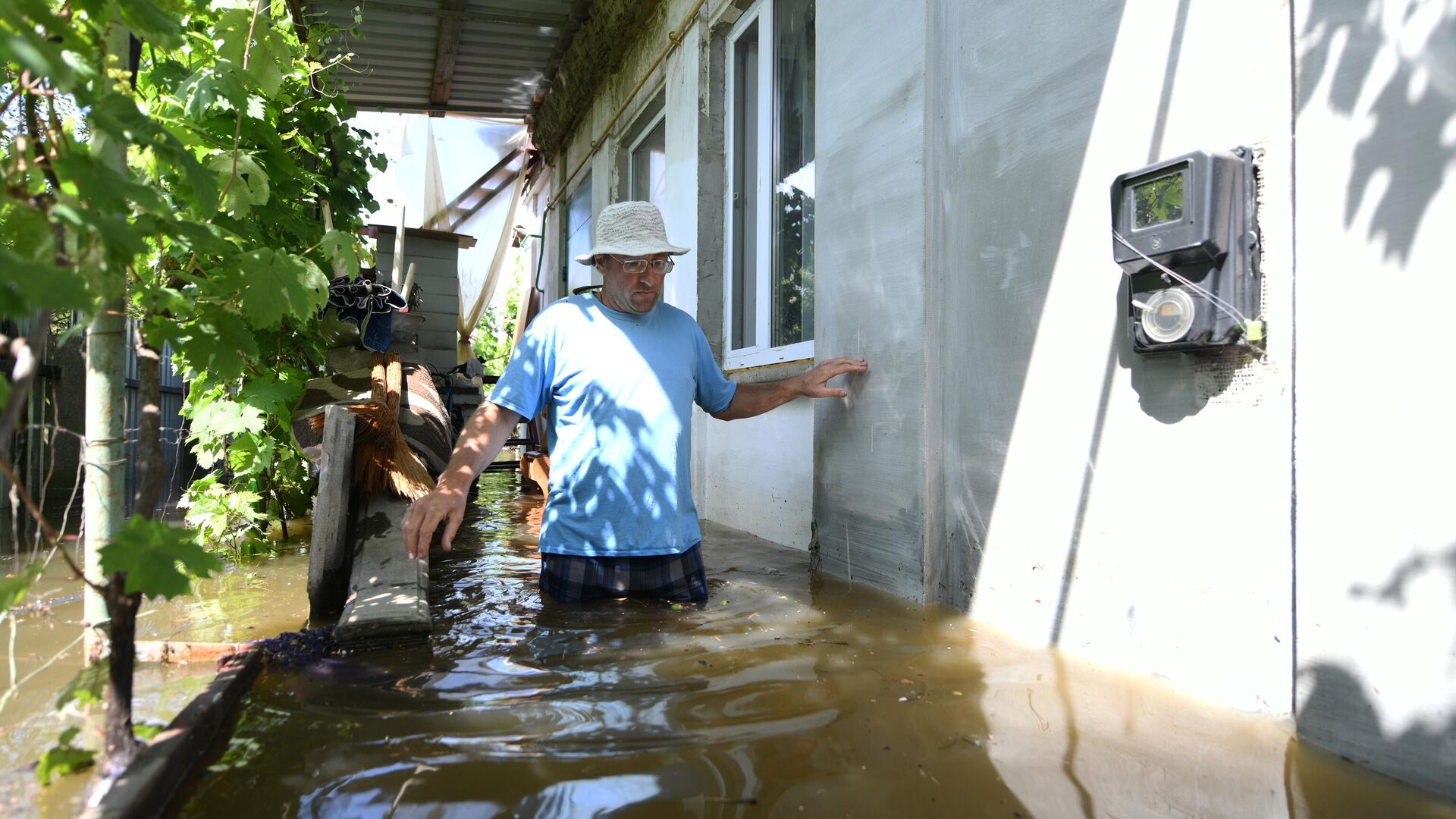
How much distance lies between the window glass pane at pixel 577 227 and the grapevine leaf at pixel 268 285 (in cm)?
782

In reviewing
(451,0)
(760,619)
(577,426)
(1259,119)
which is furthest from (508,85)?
(1259,119)

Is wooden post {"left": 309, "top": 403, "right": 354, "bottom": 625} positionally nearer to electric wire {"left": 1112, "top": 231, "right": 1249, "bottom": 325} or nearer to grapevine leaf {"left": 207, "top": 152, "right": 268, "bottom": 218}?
grapevine leaf {"left": 207, "top": 152, "right": 268, "bottom": 218}

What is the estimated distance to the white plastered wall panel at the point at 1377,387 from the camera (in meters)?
1.66

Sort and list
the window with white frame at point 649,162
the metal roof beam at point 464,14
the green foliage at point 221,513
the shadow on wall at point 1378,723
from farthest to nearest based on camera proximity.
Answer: the metal roof beam at point 464,14 < the window with white frame at point 649,162 < the green foliage at point 221,513 < the shadow on wall at point 1378,723

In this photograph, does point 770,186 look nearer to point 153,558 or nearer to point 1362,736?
point 1362,736

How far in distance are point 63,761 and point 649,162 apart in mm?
6959

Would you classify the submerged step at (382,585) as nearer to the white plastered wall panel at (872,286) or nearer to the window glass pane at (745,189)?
the white plastered wall panel at (872,286)

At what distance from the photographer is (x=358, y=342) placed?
471cm

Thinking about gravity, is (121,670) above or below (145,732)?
above

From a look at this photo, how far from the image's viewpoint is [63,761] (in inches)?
62.0

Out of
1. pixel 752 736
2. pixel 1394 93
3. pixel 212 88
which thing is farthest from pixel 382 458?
pixel 1394 93

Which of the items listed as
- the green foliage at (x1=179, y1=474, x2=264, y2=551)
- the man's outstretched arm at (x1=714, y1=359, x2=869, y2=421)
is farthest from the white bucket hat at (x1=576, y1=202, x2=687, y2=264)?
the green foliage at (x1=179, y1=474, x2=264, y2=551)

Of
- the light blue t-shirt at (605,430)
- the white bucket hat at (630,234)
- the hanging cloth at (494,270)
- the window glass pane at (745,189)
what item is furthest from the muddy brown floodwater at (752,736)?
the hanging cloth at (494,270)

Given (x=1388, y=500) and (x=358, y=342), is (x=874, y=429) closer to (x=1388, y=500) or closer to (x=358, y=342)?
(x=1388, y=500)
